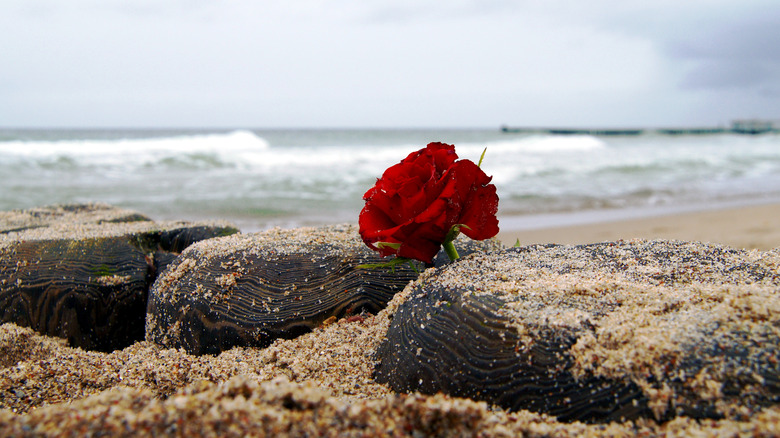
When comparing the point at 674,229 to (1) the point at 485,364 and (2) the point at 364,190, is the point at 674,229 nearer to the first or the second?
(2) the point at 364,190

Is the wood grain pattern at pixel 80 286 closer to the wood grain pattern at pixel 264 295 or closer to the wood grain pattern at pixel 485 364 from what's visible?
the wood grain pattern at pixel 264 295

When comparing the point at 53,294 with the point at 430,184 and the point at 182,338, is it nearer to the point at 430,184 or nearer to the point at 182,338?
the point at 182,338

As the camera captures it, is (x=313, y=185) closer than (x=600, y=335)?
No

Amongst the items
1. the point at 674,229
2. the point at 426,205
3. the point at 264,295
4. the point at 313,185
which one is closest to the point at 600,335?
the point at 426,205

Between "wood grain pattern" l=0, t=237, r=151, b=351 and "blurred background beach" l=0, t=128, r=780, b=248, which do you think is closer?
"wood grain pattern" l=0, t=237, r=151, b=351

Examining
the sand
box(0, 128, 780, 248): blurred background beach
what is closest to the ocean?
box(0, 128, 780, 248): blurred background beach

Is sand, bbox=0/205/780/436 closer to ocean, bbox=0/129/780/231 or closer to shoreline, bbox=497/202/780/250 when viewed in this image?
shoreline, bbox=497/202/780/250
